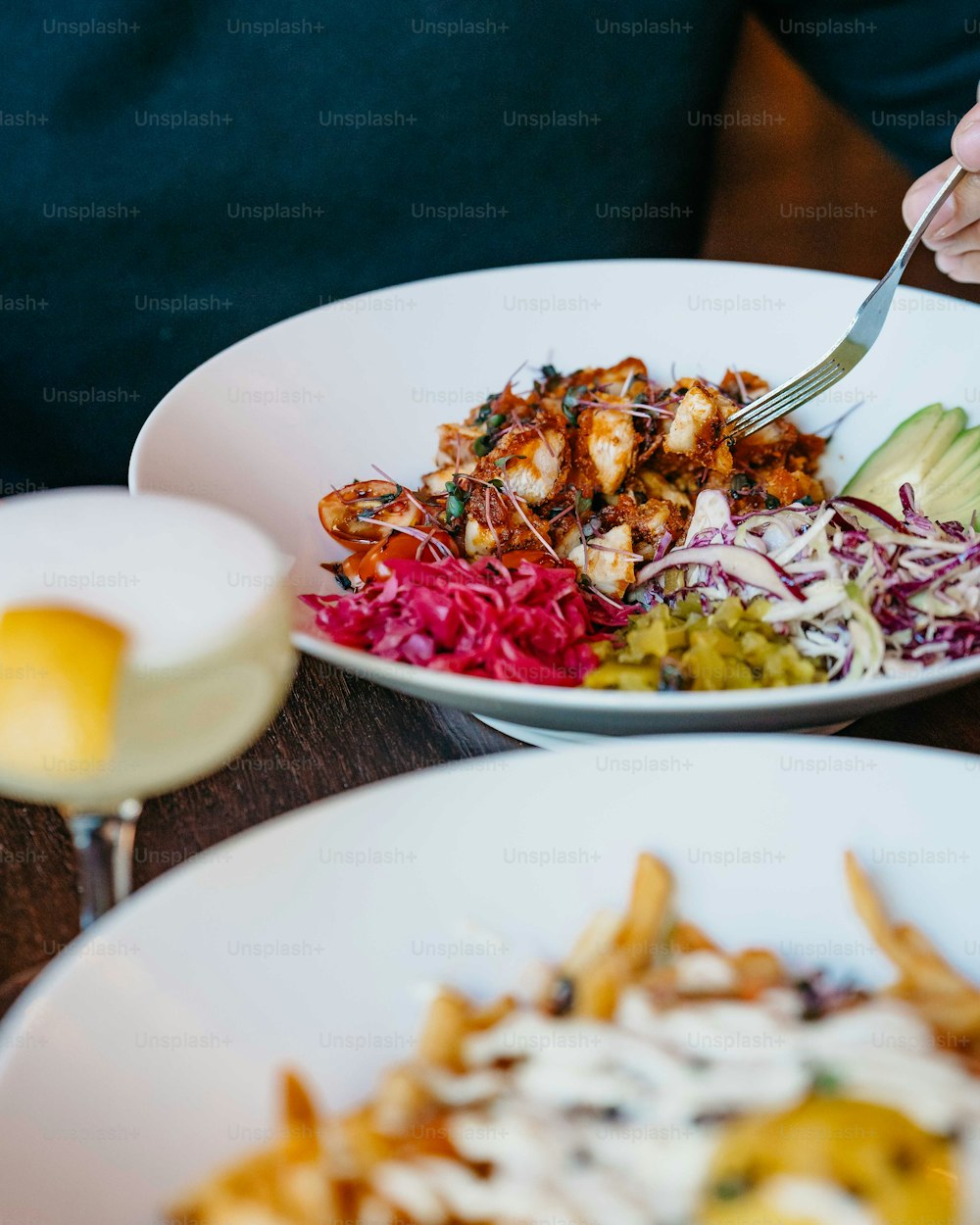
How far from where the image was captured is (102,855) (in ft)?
2.94

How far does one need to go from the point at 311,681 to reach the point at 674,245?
208 cm

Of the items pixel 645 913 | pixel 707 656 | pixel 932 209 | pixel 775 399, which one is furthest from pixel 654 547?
pixel 645 913

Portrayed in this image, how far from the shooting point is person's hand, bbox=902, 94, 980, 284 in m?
1.62

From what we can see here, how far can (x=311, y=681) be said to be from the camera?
4.53 ft

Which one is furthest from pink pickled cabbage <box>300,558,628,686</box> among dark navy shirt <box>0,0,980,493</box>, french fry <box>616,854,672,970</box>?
dark navy shirt <box>0,0,980,493</box>

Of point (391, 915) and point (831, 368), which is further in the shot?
point (831, 368)

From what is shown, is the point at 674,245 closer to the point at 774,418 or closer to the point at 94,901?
the point at 774,418

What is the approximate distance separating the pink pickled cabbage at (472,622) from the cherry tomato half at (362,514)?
132 millimetres

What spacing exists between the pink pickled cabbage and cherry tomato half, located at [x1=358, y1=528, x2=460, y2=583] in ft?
0.09

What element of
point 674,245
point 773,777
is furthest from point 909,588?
point 674,245

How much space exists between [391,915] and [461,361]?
125 centimetres

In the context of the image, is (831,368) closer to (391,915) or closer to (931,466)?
(931,466)

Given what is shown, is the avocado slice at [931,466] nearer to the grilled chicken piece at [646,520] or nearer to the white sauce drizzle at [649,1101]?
the grilled chicken piece at [646,520]

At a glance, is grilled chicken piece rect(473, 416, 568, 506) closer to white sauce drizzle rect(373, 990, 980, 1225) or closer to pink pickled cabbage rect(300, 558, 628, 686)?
pink pickled cabbage rect(300, 558, 628, 686)
